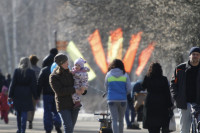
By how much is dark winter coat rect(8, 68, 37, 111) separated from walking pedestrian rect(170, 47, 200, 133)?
4346 millimetres

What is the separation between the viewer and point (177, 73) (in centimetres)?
1284

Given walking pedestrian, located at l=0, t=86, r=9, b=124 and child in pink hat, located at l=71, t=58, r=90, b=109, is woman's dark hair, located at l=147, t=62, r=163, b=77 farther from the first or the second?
walking pedestrian, located at l=0, t=86, r=9, b=124

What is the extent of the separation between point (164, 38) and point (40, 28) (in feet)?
152

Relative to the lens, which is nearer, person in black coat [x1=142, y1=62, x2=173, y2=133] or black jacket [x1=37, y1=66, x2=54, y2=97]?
person in black coat [x1=142, y1=62, x2=173, y2=133]

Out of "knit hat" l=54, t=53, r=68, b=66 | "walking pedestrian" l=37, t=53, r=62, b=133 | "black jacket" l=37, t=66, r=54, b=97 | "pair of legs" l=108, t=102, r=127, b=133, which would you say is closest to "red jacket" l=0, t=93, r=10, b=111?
"walking pedestrian" l=37, t=53, r=62, b=133

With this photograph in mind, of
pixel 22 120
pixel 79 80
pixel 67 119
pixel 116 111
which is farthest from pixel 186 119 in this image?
pixel 22 120

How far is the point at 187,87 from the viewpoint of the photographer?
12750 mm

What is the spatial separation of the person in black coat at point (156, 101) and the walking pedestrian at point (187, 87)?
82cm

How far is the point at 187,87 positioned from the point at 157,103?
1.03 metres

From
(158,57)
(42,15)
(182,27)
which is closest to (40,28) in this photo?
(42,15)

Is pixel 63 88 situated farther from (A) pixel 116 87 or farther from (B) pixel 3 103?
(B) pixel 3 103

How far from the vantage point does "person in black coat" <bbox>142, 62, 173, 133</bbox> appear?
44.8ft

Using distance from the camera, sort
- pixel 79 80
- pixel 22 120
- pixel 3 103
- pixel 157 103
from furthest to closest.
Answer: pixel 3 103 < pixel 22 120 < pixel 157 103 < pixel 79 80

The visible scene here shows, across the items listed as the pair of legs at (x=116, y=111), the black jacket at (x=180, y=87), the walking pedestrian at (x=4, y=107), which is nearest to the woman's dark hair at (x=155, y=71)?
the black jacket at (x=180, y=87)
